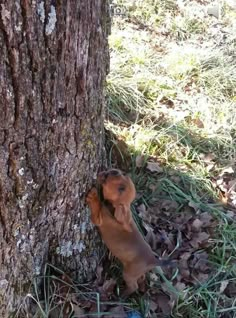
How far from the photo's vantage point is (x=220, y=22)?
5512mm

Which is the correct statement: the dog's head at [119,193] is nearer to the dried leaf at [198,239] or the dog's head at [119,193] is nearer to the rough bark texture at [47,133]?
the rough bark texture at [47,133]

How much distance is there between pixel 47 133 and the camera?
2297 millimetres

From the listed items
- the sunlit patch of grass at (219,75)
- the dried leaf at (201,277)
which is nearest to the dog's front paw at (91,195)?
the dried leaf at (201,277)

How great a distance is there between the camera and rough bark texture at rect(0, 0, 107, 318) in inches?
81.0

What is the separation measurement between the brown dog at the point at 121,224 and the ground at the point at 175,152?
226 millimetres

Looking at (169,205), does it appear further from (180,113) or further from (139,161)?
(180,113)

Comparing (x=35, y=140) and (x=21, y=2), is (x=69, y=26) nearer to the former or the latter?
(x=21, y=2)

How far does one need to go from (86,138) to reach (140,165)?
1.02 metres

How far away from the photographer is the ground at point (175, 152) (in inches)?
113

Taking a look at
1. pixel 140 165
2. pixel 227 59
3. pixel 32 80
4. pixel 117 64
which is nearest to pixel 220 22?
pixel 227 59

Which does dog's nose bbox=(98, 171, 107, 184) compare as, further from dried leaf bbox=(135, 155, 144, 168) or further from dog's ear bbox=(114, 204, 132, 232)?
dried leaf bbox=(135, 155, 144, 168)

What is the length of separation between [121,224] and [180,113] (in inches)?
70.9

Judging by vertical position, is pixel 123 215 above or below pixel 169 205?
above

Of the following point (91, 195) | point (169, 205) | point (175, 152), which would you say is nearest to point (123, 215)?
point (91, 195)
